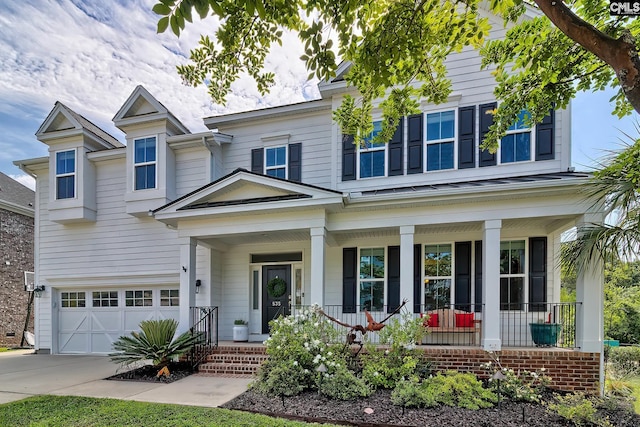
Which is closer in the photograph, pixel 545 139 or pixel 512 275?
pixel 545 139

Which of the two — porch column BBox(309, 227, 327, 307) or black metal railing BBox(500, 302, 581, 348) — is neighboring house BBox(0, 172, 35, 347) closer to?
porch column BBox(309, 227, 327, 307)

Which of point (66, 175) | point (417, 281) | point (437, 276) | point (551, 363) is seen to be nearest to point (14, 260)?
point (66, 175)

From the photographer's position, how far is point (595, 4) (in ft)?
15.1

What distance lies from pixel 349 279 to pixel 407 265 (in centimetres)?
223

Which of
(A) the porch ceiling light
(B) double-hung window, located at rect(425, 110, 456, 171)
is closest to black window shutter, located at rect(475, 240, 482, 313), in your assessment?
(B) double-hung window, located at rect(425, 110, 456, 171)

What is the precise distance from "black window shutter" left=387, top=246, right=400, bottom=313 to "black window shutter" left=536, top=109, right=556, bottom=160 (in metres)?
3.97

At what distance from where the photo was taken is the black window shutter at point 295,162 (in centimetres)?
1006

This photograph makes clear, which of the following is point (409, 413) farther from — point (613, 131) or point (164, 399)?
point (613, 131)

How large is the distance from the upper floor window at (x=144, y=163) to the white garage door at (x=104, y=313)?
327 cm

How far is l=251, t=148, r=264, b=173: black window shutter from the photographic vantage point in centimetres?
1041

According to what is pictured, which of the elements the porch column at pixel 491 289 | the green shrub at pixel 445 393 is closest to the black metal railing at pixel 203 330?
the green shrub at pixel 445 393

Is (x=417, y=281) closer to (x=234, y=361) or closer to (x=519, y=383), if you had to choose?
(x=519, y=383)

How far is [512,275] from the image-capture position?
8.38 m

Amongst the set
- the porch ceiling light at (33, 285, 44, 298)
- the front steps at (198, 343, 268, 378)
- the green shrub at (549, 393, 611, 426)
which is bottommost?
the front steps at (198, 343, 268, 378)
